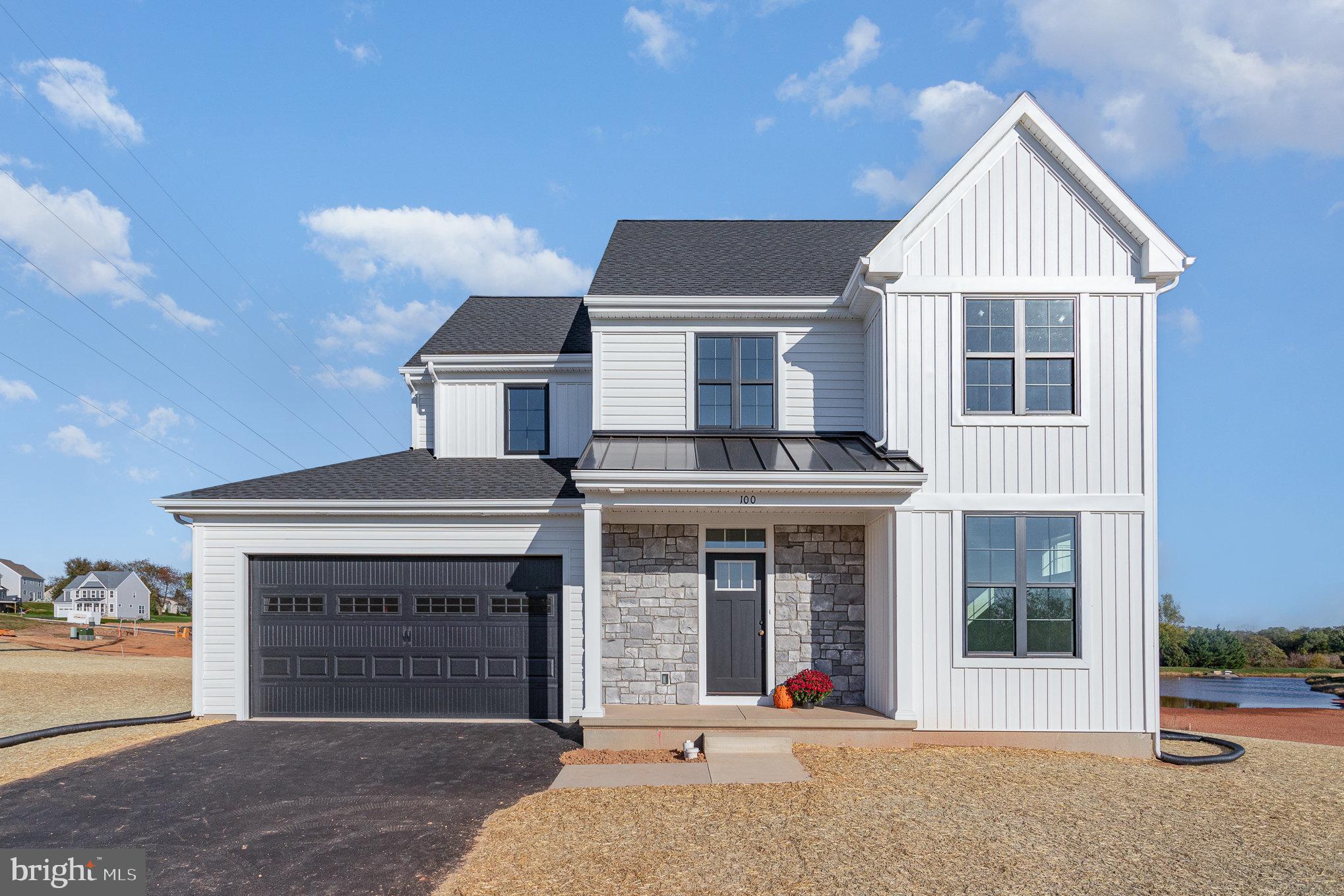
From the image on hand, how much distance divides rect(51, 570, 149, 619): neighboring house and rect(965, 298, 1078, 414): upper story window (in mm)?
64596

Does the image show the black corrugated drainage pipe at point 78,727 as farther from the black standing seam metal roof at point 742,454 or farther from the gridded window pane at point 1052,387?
the gridded window pane at point 1052,387

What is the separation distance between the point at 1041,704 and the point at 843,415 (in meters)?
4.74

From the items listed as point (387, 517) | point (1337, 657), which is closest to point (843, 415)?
point (387, 517)

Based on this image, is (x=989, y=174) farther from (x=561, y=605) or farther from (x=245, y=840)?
(x=245, y=840)

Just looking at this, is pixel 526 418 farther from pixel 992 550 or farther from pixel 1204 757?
pixel 1204 757

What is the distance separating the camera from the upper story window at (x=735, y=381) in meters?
12.7

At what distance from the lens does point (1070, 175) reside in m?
11.0

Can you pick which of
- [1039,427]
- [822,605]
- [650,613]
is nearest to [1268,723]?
[1039,427]

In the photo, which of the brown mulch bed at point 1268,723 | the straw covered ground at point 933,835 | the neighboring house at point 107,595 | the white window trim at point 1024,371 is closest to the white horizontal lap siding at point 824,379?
the white window trim at point 1024,371

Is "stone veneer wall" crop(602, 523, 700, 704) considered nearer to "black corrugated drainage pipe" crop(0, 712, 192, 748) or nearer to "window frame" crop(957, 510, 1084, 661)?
"window frame" crop(957, 510, 1084, 661)

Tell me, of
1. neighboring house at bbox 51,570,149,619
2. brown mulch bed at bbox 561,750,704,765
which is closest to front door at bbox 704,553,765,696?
brown mulch bed at bbox 561,750,704,765

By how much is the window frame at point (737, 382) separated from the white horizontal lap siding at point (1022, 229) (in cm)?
258

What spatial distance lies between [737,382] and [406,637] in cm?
624

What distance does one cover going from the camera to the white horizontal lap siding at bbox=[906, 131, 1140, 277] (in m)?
10.9
